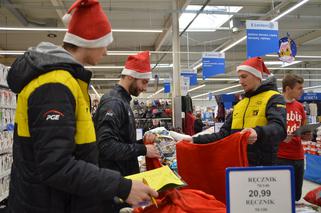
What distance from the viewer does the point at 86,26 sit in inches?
53.1

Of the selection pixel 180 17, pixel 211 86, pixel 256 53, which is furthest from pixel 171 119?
pixel 211 86

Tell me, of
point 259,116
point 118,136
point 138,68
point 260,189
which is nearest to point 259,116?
point 259,116

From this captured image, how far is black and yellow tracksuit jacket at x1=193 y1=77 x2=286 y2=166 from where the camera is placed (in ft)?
8.38

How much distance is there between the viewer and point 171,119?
8.62m

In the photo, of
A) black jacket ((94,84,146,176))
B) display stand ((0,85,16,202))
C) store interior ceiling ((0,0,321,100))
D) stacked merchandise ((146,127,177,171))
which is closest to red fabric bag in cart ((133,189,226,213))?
black jacket ((94,84,146,176))

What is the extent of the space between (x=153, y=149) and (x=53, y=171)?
1198 mm

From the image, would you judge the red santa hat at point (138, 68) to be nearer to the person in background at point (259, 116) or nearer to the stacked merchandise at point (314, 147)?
the person in background at point (259, 116)

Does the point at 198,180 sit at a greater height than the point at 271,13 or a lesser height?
lesser

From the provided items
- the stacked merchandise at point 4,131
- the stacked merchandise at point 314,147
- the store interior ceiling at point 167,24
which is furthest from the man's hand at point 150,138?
the store interior ceiling at point 167,24

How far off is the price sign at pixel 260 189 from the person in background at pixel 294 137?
7.43ft

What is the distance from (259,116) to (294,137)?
1.33 m

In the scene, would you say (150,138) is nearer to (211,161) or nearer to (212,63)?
(211,161)

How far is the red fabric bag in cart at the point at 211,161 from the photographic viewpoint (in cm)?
216

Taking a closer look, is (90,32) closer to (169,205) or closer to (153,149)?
(169,205)
